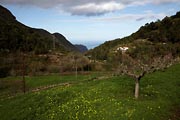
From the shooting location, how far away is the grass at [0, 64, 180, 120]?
28339mm

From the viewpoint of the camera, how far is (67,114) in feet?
95.7

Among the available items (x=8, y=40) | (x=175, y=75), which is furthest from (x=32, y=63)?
(x=175, y=75)

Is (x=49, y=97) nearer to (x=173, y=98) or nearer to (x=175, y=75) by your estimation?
(x=173, y=98)

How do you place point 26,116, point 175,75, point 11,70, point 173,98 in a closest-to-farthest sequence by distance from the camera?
point 26,116, point 173,98, point 175,75, point 11,70

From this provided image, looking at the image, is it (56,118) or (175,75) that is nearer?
(56,118)

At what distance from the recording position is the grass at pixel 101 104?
28.3 meters

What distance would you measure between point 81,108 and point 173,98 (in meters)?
11.7

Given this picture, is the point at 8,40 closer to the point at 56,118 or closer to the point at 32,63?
the point at 32,63

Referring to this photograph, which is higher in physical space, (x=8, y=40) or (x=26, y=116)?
(x=8, y=40)

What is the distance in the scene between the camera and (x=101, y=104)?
30.9 metres

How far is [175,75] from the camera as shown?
165 ft

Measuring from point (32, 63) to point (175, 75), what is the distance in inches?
3381

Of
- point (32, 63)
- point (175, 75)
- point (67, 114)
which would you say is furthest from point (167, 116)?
point (32, 63)

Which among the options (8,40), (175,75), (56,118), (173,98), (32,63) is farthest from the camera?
(8,40)
